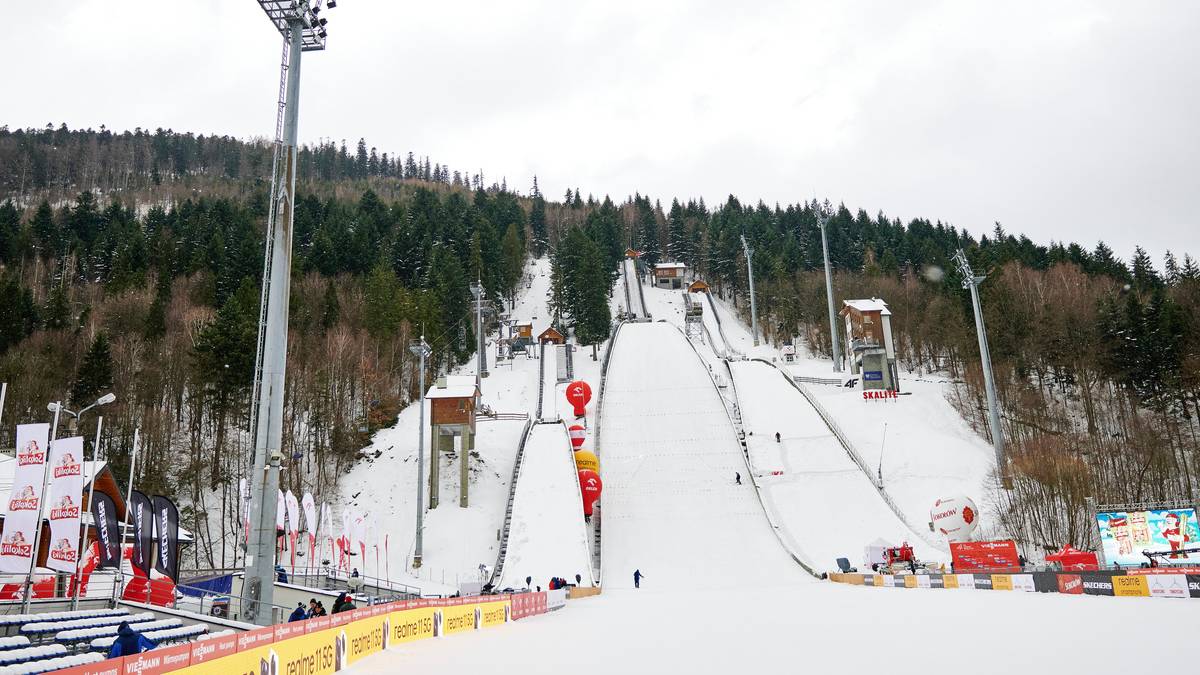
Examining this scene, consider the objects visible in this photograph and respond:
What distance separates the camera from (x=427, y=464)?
3731 cm

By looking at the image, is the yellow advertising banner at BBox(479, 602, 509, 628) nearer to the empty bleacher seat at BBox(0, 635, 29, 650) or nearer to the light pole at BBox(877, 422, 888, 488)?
the empty bleacher seat at BBox(0, 635, 29, 650)

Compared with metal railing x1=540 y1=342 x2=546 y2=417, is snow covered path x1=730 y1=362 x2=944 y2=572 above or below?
below

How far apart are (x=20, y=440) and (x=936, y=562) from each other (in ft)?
86.3

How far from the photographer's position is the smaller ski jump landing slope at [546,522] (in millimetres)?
26375

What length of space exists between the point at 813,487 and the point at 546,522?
40.6 feet

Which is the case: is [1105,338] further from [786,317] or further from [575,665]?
[575,665]

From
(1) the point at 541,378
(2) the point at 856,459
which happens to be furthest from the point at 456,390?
(1) the point at 541,378

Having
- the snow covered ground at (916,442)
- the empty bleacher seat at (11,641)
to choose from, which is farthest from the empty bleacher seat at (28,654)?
the snow covered ground at (916,442)

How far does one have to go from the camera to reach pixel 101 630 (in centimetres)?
955

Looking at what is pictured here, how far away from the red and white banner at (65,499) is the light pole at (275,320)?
336cm

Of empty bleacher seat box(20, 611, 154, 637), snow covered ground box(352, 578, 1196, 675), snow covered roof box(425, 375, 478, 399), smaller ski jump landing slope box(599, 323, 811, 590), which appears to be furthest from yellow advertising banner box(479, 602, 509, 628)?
snow covered roof box(425, 375, 478, 399)

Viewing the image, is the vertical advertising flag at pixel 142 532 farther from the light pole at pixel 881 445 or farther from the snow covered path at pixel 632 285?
the snow covered path at pixel 632 285

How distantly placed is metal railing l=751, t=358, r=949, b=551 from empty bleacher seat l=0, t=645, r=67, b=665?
27813 millimetres

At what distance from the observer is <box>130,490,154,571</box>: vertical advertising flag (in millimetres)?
→ 17516
